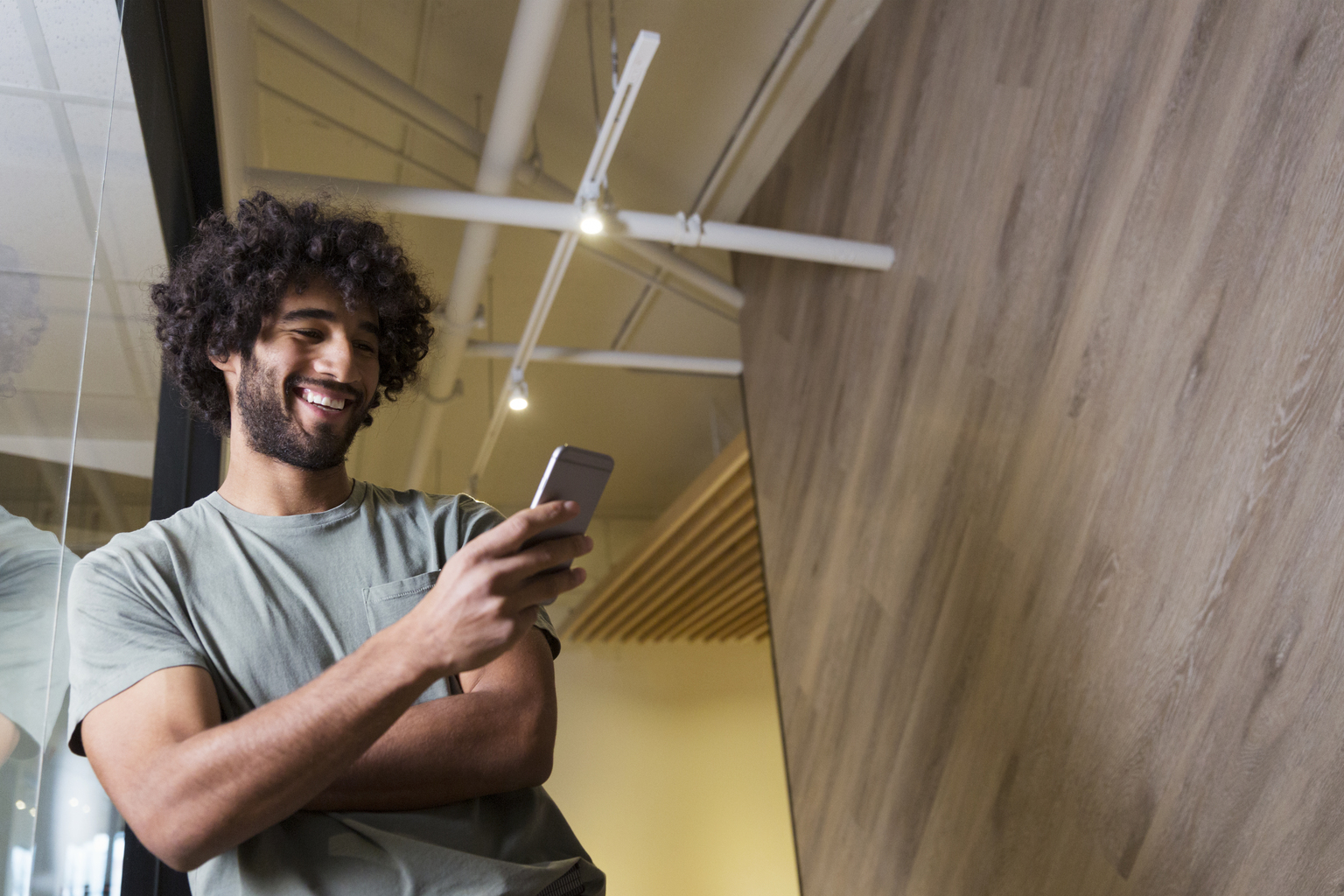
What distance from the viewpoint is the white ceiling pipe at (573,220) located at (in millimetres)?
3045

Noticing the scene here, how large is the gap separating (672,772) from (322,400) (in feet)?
26.6

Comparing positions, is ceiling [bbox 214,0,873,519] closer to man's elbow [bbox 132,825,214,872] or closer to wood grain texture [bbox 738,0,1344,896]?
wood grain texture [bbox 738,0,1344,896]

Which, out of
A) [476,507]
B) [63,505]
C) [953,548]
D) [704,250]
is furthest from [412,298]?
[704,250]

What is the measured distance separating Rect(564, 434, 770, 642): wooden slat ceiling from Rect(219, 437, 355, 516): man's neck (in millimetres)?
3950

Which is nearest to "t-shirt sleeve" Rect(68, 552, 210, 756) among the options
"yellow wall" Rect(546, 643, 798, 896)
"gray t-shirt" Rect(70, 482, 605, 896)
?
"gray t-shirt" Rect(70, 482, 605, 896)

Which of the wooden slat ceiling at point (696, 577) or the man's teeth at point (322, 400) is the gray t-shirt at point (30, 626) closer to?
the man's teeth at point (322, 400)

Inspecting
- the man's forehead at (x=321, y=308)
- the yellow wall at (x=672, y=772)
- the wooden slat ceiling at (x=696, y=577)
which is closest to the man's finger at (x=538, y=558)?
the man's forehead at (x=321, y=308)

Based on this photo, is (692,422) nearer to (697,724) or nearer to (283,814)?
(697,724)

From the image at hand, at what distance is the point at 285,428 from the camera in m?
1.35

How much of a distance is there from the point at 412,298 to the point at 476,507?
0.49 m

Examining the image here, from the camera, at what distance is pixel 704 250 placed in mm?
5426

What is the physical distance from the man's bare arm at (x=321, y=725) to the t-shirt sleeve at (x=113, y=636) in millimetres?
119

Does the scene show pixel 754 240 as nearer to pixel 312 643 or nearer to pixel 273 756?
pixel 312 643

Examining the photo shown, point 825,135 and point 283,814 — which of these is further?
point 825,135
